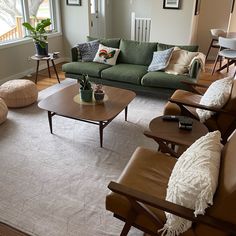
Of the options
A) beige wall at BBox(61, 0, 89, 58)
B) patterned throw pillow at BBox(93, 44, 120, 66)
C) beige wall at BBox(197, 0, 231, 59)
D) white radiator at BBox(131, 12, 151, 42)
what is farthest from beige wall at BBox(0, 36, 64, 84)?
beige wall at BBox(197, 0, 231, 59)

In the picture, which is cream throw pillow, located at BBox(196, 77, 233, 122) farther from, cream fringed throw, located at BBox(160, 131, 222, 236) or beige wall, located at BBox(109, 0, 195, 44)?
beige wall, located at BBox(109, 0, 195, 44)

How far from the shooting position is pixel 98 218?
1.80 m

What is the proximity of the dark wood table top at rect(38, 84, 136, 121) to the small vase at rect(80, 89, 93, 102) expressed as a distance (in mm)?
79

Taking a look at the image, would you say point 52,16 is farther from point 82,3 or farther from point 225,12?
point 225,12

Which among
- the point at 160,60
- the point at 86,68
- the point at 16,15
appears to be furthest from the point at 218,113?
the point at 16,15

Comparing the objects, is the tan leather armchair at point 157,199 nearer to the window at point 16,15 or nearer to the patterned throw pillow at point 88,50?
the patterned throw pillow at point 88,50

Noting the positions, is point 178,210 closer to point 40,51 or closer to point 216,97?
point 216,97

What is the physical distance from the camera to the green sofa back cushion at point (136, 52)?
401 centimetres

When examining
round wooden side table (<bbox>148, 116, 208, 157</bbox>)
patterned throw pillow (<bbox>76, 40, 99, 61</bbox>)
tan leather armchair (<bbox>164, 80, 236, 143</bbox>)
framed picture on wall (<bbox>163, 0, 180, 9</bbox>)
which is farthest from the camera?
framed picture on wall (<bbox>163, 0, 180, 9</bbox>)

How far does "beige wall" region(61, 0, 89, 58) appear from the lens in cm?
533

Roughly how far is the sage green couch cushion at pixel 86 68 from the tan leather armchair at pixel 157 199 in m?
2.33

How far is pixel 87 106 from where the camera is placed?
2695 mm

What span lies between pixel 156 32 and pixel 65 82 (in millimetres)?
2165

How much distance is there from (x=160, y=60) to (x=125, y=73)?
0.55 meters
